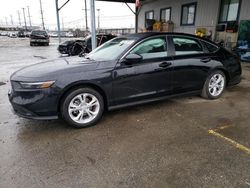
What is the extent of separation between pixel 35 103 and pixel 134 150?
1523 millimetres

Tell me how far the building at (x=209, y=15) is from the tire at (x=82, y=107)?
9266mm

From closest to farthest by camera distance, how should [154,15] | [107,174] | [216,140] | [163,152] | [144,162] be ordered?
[107,174] → [144,162] → [163,152] → [216,140] → [154,15]

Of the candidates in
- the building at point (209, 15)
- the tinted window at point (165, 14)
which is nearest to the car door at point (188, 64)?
the building at point (209, 15)

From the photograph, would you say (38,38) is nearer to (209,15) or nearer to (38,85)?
(209,15)

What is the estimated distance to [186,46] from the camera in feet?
13.4

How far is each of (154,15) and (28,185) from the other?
16.7 metres

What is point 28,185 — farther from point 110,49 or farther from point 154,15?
point 154,15

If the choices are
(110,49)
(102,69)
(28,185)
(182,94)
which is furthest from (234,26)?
(28,185)

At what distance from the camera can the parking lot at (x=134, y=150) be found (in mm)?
2172

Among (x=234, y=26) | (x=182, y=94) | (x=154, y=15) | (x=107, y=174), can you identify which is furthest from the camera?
(x=154, y=15)

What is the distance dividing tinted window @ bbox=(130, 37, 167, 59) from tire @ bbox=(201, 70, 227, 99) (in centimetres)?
133

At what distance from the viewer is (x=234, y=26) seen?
32.8 feet

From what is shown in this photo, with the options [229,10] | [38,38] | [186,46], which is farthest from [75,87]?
[38,38]

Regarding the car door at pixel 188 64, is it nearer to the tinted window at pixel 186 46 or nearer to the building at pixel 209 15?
the tinted window at pixel 186 46
